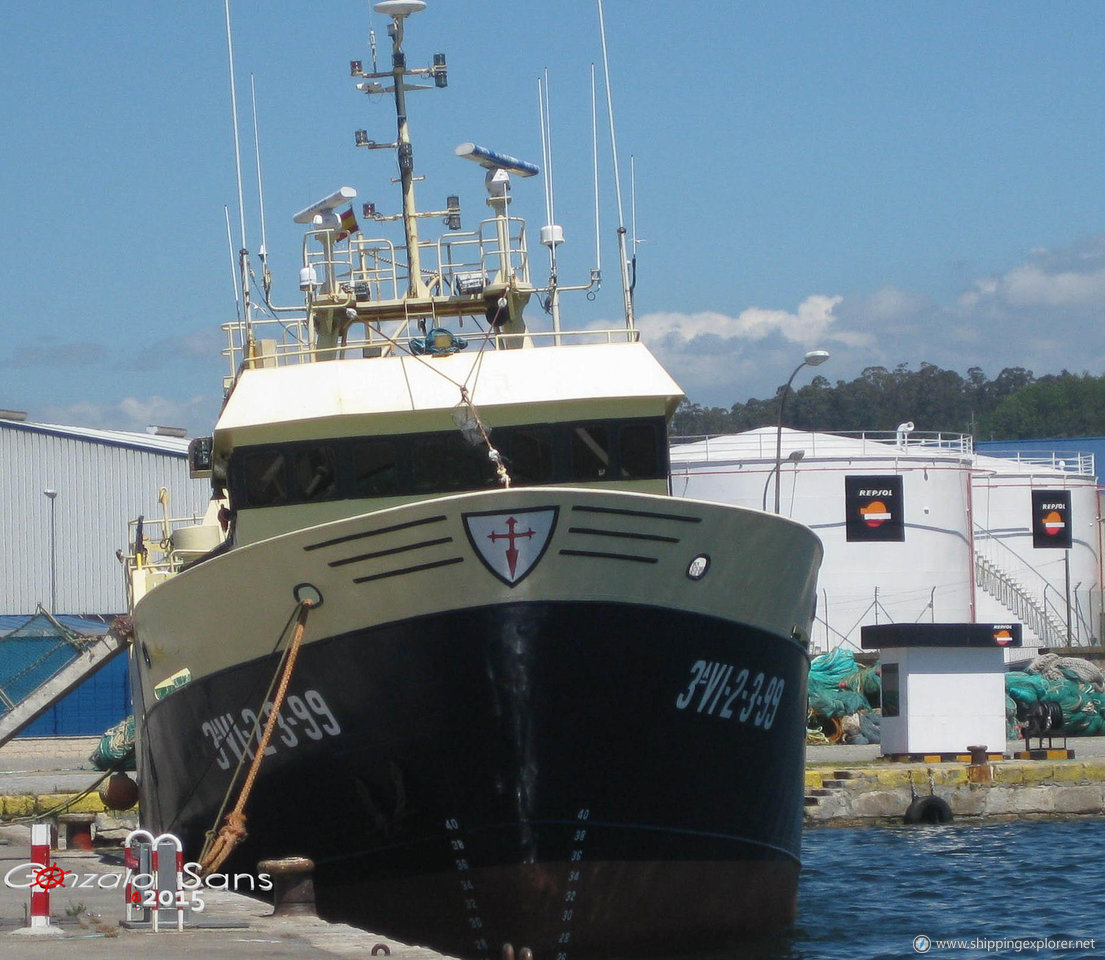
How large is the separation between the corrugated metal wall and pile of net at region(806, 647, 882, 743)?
27448 mm

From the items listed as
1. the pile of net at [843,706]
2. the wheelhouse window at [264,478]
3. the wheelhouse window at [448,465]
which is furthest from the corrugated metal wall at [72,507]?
the wheelhouse window at [448,465]

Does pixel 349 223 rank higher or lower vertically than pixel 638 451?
higher

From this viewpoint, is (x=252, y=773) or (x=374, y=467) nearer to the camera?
(x=252, y=773)

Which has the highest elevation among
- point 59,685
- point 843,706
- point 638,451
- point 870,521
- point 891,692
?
point 638,451

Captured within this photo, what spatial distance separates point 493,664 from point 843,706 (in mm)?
23649

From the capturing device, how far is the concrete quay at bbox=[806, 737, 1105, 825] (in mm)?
23469

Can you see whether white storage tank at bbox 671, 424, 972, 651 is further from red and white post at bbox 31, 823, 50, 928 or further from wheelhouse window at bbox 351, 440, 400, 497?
red and white post at bbox 31, 823, 50, 928

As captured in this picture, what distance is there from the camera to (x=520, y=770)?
38.2 ft

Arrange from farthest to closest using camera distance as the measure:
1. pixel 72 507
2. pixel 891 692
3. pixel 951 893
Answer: pixel 72 507, pixel 891 692, pixel 951 893

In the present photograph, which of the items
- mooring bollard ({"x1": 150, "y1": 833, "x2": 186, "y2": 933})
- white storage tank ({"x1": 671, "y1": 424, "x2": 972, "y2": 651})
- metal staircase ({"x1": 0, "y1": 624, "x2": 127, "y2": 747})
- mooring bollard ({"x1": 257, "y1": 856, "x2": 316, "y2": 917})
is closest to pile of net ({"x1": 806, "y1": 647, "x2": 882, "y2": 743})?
white storage tank ({"x1": 671, "y1": 424, "x2": 972, "y2": 651})

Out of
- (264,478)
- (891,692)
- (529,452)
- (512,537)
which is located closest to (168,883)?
(512,537)

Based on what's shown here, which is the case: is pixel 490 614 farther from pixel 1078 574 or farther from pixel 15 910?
pixel 1078 574

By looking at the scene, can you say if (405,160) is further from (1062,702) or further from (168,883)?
(1062,702)

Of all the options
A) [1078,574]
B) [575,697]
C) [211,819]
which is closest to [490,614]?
[575,697]
